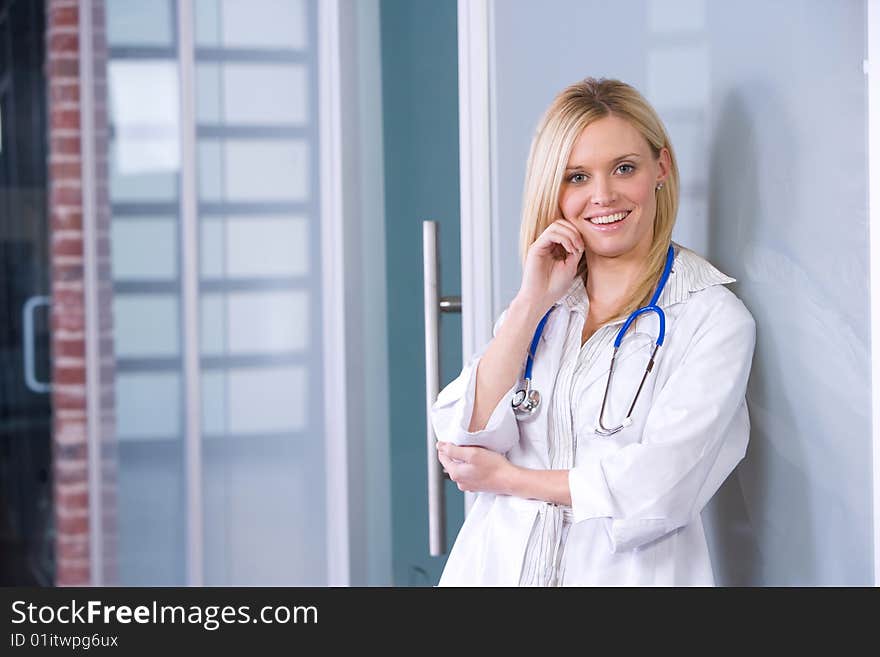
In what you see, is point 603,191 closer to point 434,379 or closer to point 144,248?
point 434,379

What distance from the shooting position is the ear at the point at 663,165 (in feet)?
3.48

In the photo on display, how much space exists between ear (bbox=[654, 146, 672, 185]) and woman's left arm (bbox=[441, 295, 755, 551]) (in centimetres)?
17

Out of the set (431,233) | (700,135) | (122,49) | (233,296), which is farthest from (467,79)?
(122,49)

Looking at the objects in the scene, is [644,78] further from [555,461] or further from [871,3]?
[555,461]

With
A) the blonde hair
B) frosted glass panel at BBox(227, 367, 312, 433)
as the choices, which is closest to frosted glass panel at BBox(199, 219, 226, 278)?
frosted glass panel at BBox(227, 367, 312, 433)

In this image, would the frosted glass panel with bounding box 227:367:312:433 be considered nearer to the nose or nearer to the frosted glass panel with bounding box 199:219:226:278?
the frosted glass panel with bounding box 199:219:226:278

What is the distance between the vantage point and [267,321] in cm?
222

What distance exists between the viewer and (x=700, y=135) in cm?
115

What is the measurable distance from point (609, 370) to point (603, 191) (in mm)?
197

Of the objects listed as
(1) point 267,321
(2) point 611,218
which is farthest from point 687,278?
(1) point 267,321

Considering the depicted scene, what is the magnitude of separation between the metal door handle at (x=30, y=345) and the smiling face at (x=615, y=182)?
214 centimetres

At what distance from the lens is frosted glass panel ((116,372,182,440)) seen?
239 cm
